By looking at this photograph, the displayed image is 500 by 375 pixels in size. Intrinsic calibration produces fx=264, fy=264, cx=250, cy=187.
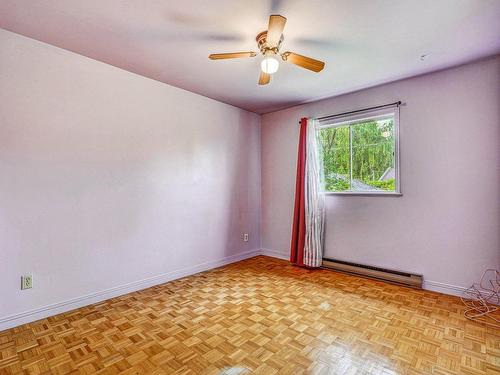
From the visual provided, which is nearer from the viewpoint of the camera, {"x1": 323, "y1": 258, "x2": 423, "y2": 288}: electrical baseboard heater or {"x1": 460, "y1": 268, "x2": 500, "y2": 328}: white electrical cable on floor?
{"x1": 460, "y1": 268, "x2": 500, "y2": 328}: white electrical cable on floor

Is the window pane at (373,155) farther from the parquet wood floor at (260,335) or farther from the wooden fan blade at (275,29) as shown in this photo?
the wooden fan blade at (275,29)

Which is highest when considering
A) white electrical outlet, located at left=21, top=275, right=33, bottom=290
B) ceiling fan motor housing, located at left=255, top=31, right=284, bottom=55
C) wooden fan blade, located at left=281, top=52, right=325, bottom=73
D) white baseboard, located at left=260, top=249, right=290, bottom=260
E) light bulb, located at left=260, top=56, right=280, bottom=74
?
ceiling fan motor housing, located at left=255, top=31, right=284, bottom=55

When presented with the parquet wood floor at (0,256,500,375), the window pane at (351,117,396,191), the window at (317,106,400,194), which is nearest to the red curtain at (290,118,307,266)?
the window at (317,106,400,194)

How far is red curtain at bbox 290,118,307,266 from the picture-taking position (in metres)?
3.84

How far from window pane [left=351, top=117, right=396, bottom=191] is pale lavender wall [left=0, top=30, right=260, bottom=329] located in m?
1.92

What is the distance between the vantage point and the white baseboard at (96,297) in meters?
2.18

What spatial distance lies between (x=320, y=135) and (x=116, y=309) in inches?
129

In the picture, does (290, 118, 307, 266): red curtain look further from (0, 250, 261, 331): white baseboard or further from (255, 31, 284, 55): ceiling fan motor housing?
(255, 31, 284, 55): ceiling fan motor housing

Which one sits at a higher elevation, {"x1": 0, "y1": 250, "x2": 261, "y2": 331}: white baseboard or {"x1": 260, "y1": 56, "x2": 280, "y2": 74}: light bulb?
{"x1": 260, "y1": 56, "x2": 280, "y2": 74}: light bulb

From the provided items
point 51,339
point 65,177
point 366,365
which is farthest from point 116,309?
point 366,365

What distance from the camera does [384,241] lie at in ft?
10.7

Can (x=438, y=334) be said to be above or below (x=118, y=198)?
below

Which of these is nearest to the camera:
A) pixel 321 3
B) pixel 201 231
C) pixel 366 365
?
pixel 366 365

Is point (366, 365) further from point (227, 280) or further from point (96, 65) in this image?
point (96, 65)
